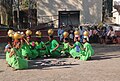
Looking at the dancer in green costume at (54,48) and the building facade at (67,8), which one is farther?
the building facade at (67,8)

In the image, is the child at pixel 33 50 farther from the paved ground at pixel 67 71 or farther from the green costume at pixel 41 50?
the paved ground at pixel 67 71

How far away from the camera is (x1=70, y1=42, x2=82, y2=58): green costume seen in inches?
634

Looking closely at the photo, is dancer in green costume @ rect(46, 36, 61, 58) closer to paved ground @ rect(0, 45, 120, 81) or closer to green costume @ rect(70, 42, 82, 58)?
green costume @ rect(70, 42, 82, 58)

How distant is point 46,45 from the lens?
16.8 m

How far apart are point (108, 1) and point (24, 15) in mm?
13530

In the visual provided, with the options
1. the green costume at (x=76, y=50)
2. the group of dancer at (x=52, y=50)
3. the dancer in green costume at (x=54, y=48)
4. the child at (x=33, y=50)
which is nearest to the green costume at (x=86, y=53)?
the group of dancer at (x=52, y=50)

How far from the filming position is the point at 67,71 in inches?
496

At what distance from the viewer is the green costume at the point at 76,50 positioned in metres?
16.1

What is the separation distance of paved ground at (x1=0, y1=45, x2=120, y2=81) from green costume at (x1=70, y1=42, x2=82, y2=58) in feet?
1.80

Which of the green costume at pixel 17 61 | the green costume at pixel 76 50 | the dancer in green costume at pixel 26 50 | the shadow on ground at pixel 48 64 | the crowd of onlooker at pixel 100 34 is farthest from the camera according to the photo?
the crowd of onlooker at pixel 100 34

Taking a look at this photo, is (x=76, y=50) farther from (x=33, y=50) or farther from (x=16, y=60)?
(x=16, y=60)

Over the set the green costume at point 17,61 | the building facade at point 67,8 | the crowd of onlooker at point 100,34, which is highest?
the building facade at point 67,8

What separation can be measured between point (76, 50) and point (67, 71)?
3.76 meters

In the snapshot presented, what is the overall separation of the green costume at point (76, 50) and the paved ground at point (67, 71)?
55 centimetres
